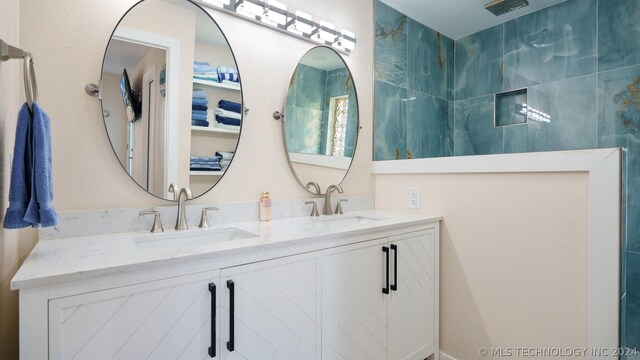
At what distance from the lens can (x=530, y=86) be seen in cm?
236

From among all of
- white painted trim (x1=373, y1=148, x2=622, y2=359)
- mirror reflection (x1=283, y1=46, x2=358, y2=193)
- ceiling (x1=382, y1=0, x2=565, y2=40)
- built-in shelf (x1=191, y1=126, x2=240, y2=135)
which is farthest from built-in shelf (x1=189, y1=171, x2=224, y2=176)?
ceiling (x1=382, y1=0, x2=565, y2=40)

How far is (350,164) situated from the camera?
2.04 meters

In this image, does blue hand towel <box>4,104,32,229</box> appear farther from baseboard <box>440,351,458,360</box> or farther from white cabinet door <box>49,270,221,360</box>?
baseboard <box>440,351,458,360</box>

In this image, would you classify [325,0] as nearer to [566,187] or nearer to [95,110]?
[95,110]

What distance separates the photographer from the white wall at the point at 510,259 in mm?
1341

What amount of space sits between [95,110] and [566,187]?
1889 millimetres

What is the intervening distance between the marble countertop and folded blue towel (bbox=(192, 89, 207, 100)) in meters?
0.57

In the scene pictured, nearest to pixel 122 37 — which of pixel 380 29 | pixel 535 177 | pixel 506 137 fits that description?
pixel 380 29

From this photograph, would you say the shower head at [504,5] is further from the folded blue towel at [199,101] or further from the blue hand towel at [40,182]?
the blue hand towel at [40,182]

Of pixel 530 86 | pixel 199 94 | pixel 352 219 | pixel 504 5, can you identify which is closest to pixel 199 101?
pixel 199 94

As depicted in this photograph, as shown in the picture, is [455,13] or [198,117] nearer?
[198,117]

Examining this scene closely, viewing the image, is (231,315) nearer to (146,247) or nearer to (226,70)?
(146,247)

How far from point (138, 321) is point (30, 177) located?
472 mm

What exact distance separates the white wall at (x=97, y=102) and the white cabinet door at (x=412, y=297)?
2.31 feet
